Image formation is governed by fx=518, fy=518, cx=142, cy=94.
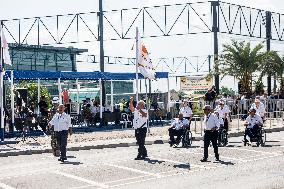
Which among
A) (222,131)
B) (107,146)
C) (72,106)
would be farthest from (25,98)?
(222,131)

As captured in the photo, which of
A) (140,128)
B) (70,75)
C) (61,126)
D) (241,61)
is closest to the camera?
(61,126)

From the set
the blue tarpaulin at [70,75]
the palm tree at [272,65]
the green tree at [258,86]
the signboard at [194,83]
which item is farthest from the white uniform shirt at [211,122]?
the signboard at [194,83]

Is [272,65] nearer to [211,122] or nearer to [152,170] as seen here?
[211,122]

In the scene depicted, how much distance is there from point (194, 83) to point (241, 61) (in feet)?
17.5

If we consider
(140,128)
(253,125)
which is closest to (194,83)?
(253,125)

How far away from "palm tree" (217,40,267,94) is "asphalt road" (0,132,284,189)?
69.0 ft

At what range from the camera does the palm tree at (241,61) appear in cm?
3888

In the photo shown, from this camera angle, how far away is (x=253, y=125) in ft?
61.0

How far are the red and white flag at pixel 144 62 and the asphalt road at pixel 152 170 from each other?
6.04 meters

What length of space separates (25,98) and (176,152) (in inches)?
461

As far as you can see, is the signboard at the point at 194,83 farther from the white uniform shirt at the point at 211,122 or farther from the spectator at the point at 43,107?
the white uniform shirt at the point at 211,122

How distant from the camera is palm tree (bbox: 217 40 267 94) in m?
38.9

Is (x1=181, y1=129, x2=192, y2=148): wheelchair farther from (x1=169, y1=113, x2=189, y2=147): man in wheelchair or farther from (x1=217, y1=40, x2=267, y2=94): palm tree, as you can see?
(x1=217, y1=40, x2=267, y2=94): palm tree

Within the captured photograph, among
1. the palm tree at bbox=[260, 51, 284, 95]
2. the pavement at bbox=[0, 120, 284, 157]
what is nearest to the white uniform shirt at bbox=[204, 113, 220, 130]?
the pavement at bbox=[0, 120, 284, 157]
